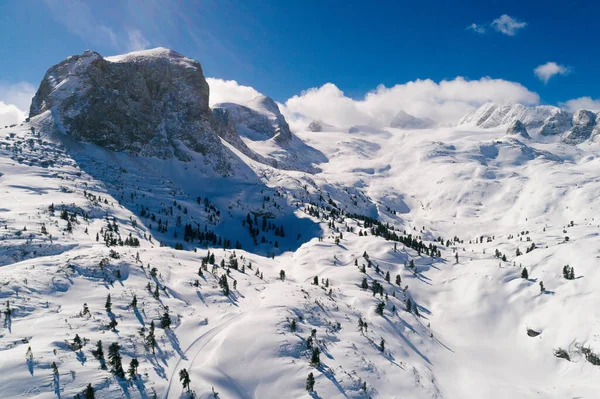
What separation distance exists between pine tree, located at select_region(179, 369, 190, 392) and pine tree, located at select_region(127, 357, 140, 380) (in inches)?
179

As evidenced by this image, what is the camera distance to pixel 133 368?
35.5 metres

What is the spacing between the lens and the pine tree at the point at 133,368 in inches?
1383

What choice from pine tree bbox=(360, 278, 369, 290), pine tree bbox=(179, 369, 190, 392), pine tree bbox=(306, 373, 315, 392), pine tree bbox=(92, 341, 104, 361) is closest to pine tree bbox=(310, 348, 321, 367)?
pine tree bbox=(306, 373, 315, 392)

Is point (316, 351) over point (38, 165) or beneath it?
beneath

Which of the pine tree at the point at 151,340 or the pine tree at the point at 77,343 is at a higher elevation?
the pine tree at the point at 77,343

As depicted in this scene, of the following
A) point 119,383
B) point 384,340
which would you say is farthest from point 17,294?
point 384,340

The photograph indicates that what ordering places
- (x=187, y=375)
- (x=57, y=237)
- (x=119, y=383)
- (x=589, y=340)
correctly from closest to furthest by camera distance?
(x=119, y=383) < (x=187, y=375) < (x=589, y=340) < (x=57, y=237)

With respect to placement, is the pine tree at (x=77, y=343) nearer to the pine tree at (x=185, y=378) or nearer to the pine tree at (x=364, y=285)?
the pine tree at (x=185, y=378)

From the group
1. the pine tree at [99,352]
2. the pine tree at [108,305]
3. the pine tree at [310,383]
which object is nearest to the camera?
the pine tree at [99,352]

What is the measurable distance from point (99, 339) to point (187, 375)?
40.4ft

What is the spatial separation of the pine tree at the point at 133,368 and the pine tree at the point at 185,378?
4538mm

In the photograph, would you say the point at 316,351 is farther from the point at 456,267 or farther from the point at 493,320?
the point at 456,267

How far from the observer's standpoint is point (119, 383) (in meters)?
33.8

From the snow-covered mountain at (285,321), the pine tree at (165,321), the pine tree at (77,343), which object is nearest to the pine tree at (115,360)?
the snow-covered mountain at (285,321)
